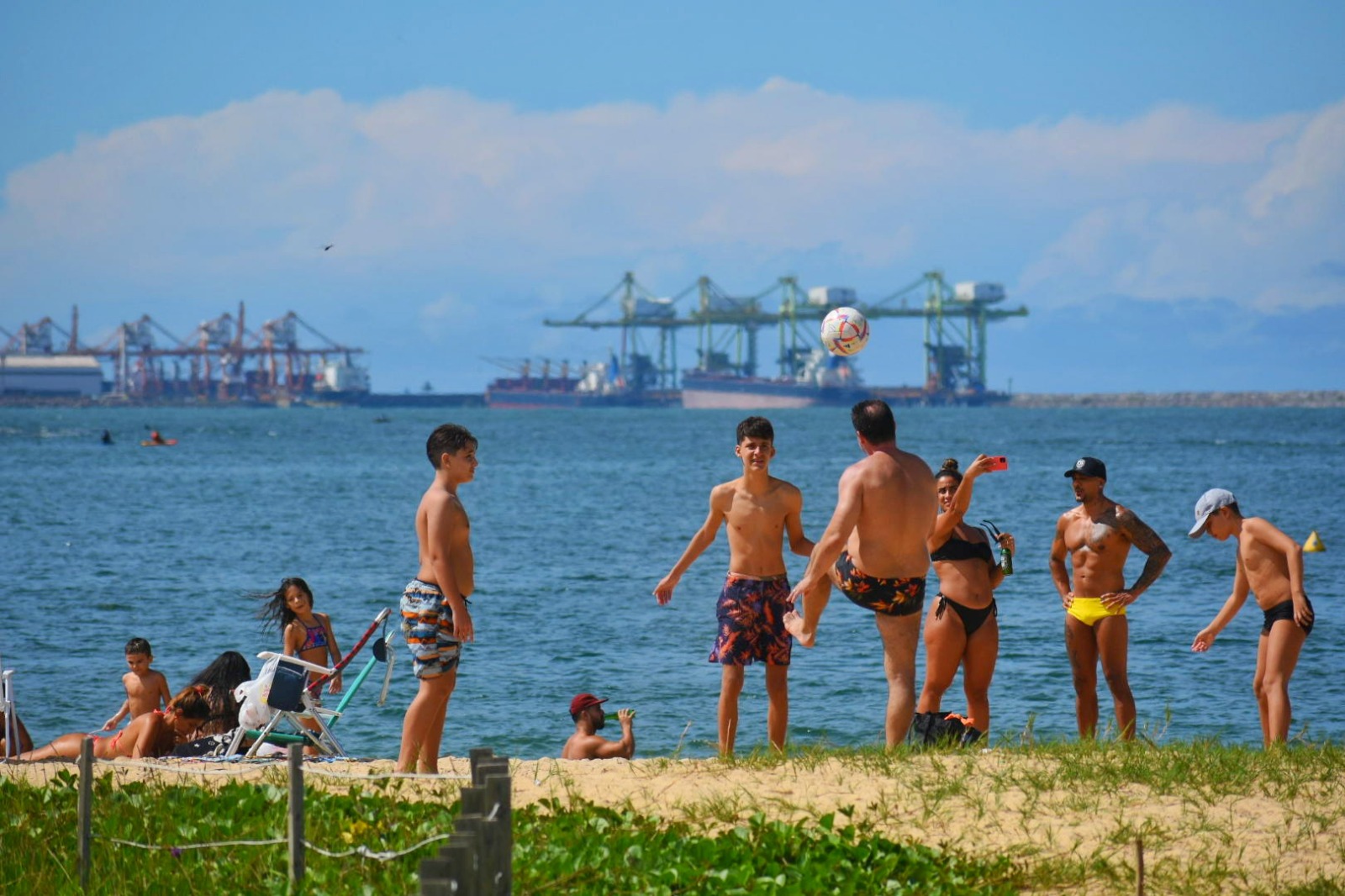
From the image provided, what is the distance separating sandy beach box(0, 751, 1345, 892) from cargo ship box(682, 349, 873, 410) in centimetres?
15816

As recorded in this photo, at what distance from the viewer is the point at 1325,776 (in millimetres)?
6188

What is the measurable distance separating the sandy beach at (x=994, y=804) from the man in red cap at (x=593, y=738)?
1589mm

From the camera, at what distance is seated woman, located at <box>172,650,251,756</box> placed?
8477mm

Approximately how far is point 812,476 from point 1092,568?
143 ft

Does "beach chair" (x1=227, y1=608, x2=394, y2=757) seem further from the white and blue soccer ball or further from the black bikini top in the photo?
the white and blue soccer ball

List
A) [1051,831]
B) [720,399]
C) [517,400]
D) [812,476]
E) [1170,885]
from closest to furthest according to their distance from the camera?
[1170,885]
[1051,831]
[812,476]
[720,399]
[517,400]

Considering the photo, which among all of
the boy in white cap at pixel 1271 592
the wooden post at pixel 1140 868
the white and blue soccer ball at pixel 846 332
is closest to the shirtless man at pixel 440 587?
the wooden post at pixel 1140 868

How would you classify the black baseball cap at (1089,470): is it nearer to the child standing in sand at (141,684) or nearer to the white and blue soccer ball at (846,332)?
the white and blue soccer ball at (846,332)

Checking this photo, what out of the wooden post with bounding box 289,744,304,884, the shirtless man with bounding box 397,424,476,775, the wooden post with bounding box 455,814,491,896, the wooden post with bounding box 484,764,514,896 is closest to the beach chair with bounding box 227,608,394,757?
the shirtless man with bounding box 397,424,476,775

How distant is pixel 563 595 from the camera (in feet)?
65.4

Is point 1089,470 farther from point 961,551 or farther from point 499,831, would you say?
point 499,831

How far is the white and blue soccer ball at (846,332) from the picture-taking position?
9.68 meters

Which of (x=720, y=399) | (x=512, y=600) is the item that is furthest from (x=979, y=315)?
(x=512, y=600)

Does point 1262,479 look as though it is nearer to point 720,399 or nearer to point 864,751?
point 864,751
